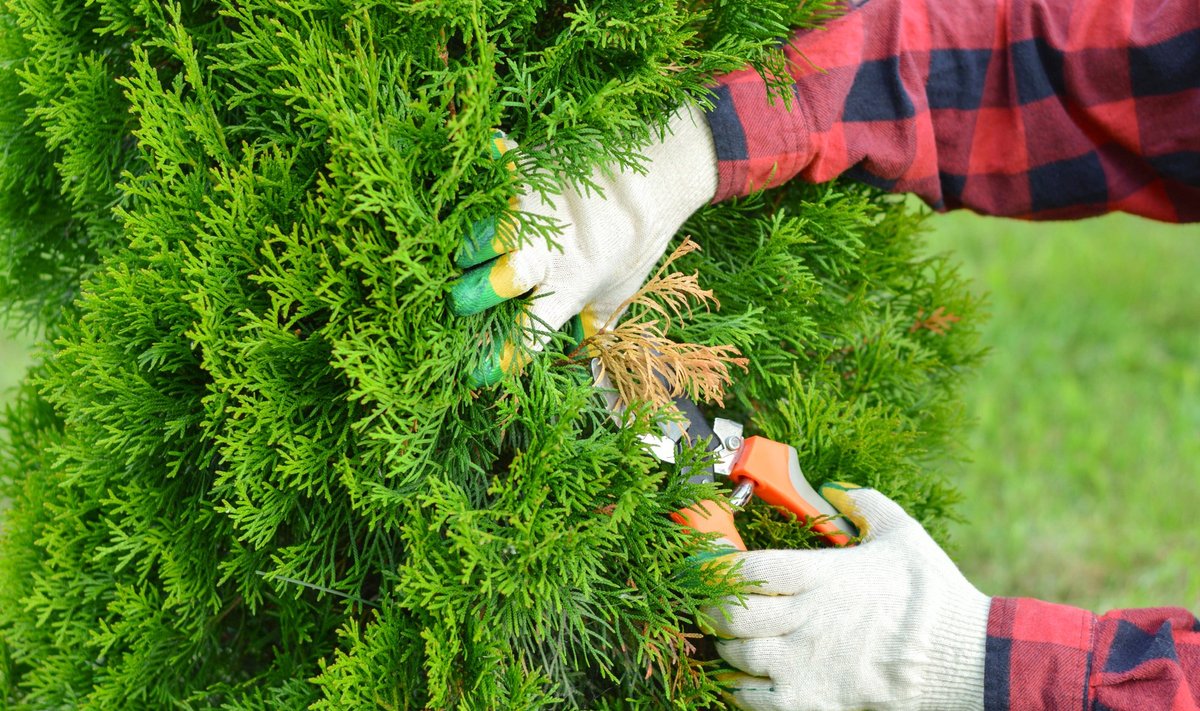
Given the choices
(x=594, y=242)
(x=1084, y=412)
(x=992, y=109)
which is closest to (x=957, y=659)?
(x=594, y=242)

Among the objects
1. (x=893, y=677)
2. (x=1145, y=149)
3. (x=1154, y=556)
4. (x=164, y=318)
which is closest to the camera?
(x=164, y=318)

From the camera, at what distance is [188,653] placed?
1.41 meters

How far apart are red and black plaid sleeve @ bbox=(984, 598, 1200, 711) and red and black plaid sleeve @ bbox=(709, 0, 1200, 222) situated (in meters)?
0.65

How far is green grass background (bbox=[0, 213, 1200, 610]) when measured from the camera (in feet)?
11.5

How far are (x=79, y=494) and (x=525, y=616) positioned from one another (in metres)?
0.71

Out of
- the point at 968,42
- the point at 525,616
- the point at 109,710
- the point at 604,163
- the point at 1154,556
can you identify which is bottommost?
the point at 1154,556

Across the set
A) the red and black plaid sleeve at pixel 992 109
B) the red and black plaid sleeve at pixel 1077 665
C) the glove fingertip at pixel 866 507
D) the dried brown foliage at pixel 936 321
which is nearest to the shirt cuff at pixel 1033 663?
the red and black plaid sleeve at pixel 1077 665

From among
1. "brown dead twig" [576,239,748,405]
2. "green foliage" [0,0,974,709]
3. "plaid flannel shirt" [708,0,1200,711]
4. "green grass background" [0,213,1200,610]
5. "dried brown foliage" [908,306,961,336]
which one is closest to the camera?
"green foliage" [0,0,974,709]

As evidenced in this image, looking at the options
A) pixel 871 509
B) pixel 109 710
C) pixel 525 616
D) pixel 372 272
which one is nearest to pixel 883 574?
pixel 871 509

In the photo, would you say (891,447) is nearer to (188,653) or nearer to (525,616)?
(525,616)

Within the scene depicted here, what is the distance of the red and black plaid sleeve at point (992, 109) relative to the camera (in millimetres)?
1385

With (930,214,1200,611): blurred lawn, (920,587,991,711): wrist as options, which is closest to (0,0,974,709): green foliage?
(920,587,991,711): wrist

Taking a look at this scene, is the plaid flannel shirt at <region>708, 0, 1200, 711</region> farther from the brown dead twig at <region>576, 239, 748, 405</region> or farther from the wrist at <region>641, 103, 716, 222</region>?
the brown dead twig at <region>576, 239, 748, 405</region>

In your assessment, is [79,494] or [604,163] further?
[79,494]
